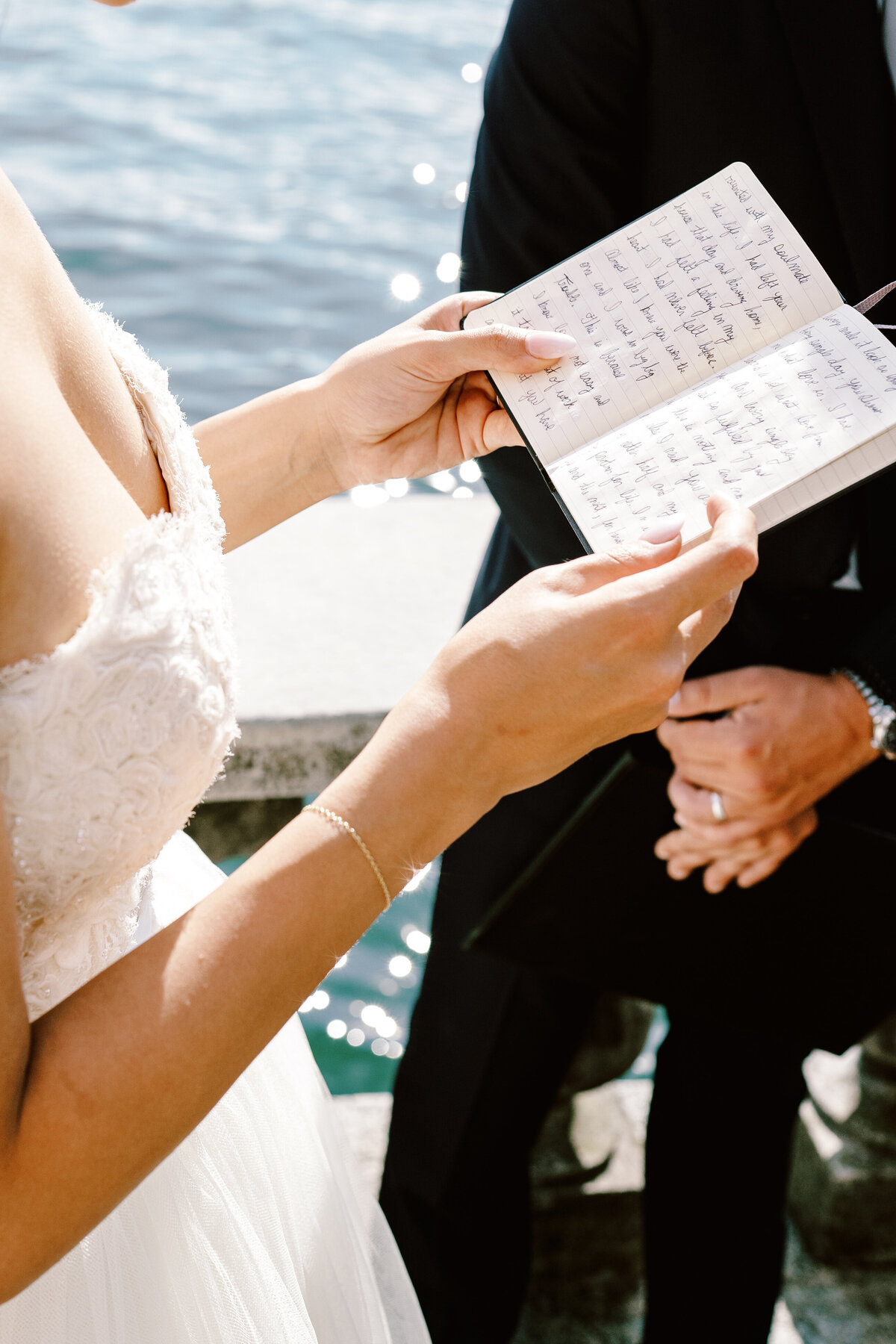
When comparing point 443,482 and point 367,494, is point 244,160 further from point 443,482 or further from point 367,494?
point 367,494

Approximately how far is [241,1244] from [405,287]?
6250mm

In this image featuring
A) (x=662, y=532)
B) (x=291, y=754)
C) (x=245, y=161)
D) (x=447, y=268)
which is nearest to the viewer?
(x=662, y=532)

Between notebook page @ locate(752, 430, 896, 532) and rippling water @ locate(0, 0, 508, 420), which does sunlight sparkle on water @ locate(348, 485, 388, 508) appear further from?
notebook page @ locate(752, 430, 896, 532)

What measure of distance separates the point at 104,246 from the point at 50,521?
645cm

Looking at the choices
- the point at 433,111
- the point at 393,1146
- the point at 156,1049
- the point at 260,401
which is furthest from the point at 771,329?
the point at 433,111

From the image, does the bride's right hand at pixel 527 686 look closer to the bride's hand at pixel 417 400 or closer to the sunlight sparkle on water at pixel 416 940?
the bride's hand at pixel 417 400

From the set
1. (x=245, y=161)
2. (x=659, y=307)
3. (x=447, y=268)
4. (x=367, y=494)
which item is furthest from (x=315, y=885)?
(x=245, y=161)

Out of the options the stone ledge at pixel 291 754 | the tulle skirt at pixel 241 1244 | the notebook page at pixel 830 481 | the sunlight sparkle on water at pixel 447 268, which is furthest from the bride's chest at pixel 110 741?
→ the sunlight sparkle on water at pixel 447 268

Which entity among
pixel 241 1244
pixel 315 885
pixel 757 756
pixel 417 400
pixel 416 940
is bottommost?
pixel 416 940

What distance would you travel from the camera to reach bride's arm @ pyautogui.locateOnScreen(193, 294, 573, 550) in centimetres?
129

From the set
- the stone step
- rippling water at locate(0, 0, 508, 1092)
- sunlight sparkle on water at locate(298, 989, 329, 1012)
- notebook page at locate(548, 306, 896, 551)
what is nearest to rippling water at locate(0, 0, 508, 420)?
rippling water at locate(0, 0, 508, 1092)

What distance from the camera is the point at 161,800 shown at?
2.92 ft

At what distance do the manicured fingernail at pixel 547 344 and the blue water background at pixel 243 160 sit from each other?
4669 mm

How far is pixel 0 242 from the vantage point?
0.91m
